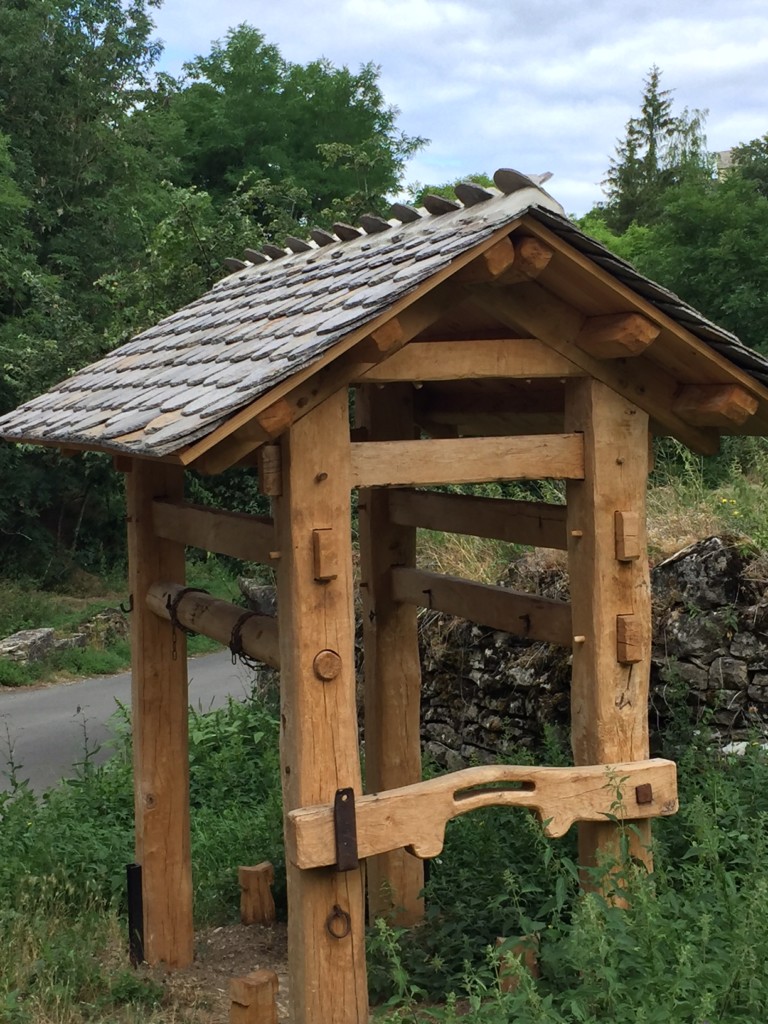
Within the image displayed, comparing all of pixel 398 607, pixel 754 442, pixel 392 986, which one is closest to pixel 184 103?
pixel 754 442

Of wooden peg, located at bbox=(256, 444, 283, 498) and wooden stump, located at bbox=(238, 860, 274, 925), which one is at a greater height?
wooden peg, located at bbox=(256, 444, 283, 498)

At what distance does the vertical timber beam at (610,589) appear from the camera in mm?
3914

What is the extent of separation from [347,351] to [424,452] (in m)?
0.45

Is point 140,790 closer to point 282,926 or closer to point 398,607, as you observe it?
point 282,926

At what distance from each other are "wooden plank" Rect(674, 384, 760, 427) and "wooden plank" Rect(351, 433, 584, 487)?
43cm

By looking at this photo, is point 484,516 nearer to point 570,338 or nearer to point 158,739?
point 570,338

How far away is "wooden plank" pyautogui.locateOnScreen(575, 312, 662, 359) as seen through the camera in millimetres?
3697

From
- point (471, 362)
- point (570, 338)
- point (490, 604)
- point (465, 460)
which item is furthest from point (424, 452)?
point (490, 604)

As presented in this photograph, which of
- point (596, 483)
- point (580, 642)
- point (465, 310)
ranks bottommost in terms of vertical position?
point (580, 642)

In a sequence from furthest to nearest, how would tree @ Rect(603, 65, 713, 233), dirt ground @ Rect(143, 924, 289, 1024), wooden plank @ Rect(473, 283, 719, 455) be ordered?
tree @ Rect(603, 65, 713, 233), dirt ground @ Rect(143, 924, 289, 1024), wooden plank @ Rect(473, 283, 719, 455)

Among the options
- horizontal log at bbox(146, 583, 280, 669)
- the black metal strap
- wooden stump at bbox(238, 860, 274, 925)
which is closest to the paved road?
wooden stump at bbox(238, 860, 274, 925)

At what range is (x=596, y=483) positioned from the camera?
3.91 m

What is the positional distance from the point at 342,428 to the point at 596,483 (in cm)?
93

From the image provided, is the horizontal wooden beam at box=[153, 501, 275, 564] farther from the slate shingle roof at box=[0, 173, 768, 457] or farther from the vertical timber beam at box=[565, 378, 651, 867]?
the vertical timber beam at box=[565, 378, 651, 867]
